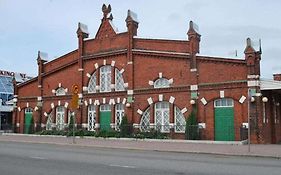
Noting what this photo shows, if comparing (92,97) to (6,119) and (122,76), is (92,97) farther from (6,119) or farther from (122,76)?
(6,119)

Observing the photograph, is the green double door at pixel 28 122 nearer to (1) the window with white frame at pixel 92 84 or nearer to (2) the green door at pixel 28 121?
(2) the green door at pixel 28 121

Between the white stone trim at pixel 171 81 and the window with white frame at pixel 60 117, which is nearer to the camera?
the white stone trim at pixel 171 81

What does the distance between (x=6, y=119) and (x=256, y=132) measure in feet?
125

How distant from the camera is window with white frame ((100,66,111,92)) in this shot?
33844mm

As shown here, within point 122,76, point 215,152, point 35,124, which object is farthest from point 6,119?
point 215,152

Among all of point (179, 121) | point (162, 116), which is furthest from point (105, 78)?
point (179, 121)

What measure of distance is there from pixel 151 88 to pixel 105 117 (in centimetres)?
595

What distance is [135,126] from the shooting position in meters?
31.0

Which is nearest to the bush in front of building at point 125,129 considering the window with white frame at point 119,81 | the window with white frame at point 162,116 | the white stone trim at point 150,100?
the window with white frame at point 162,116

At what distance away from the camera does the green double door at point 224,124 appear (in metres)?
26.5

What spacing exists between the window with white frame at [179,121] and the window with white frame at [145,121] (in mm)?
2669

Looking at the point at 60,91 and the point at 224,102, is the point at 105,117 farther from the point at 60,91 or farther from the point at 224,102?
the point at 224,102

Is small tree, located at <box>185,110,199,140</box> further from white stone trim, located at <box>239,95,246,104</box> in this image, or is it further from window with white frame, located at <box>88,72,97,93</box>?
window with white frame, located at <box>88,72,97,93</box>

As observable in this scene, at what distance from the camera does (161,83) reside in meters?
30.4
